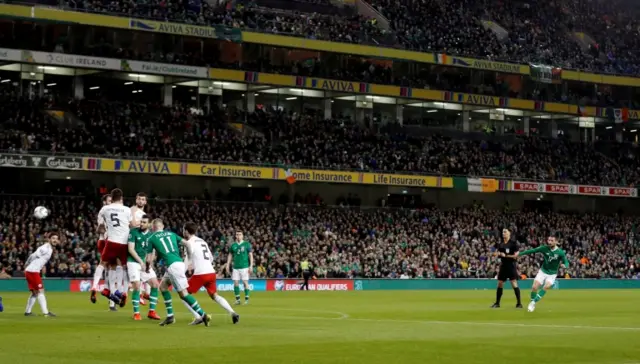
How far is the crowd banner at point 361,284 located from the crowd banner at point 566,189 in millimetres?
12165

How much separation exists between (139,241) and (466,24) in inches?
2679

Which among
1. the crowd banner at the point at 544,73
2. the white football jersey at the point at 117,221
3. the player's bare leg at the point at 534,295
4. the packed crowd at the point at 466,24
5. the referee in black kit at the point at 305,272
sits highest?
the packed crowd at the point at 466,24

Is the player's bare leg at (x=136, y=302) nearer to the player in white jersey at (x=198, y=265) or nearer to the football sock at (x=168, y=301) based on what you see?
the football sock at (x=168, y=301)

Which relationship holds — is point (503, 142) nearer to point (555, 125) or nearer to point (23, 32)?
point (555, 125)

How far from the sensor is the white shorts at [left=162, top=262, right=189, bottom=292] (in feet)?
75.2

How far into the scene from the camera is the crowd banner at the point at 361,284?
5125 centimetres

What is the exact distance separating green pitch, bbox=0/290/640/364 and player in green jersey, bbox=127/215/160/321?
28.0 inches

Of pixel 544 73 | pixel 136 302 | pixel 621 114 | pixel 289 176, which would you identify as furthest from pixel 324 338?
pixel 621 114

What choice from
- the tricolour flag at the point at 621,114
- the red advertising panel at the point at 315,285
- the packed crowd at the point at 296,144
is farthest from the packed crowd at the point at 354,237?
the tricolour flag at the point at 621,114

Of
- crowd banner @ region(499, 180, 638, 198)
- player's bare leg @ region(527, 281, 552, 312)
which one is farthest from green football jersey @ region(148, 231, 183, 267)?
crowd banner @ region(499, 180, 638, 198)

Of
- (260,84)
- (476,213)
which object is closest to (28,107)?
(260,84)

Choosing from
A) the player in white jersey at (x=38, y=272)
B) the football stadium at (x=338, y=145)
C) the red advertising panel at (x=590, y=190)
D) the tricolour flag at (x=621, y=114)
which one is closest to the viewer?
the player in white jersey at (x=38, y=272)

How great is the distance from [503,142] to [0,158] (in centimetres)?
4629

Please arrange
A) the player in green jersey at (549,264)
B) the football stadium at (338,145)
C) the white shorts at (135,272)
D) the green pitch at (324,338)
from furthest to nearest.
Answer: the football stadium at (338,145) < the player in green jersey at (549,264) < the white shorts at (135,272) < the green pitch at (324,338)
